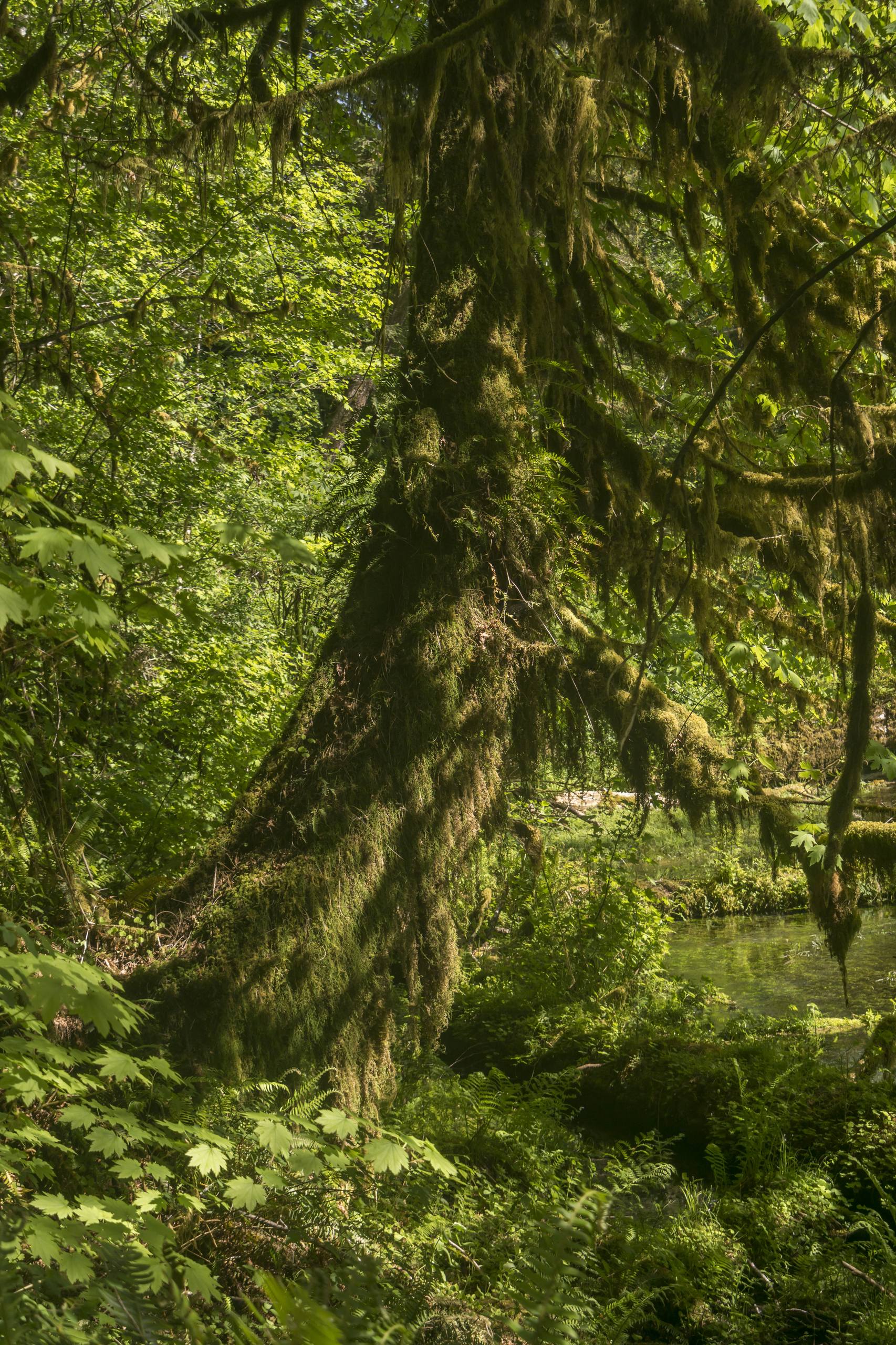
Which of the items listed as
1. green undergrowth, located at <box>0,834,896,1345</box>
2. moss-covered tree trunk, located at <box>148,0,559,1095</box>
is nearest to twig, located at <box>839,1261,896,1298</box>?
green undergrowth, located at <box>0,834,896,1345</box>

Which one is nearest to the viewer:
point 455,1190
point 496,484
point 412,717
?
point 412,717

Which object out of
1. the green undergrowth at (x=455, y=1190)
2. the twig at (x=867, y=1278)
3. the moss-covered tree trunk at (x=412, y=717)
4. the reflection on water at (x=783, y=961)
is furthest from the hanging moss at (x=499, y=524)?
the reflection on water at (x=783, y=961)

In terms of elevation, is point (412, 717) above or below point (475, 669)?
below

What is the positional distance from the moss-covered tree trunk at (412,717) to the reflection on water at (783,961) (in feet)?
19.9

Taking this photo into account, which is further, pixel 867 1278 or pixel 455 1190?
pixel 455 1190

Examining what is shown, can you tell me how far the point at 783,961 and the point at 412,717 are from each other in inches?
344

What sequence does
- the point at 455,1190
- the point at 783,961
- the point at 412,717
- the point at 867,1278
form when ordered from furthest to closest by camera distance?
1. the point at 783,961
2. the point at 455,1190
3. the point at 412,717
4. the point at 867,1278

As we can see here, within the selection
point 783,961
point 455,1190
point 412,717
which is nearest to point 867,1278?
point 455,1190

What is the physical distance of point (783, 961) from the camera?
37.5ft

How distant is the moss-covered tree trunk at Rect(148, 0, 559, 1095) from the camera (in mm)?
4184

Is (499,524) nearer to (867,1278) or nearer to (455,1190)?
(455,1190)

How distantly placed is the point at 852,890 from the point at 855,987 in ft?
18.6

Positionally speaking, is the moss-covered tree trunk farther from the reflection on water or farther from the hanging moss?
the reflection on water

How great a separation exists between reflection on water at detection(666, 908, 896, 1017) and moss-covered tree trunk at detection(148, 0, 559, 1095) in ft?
19.9
